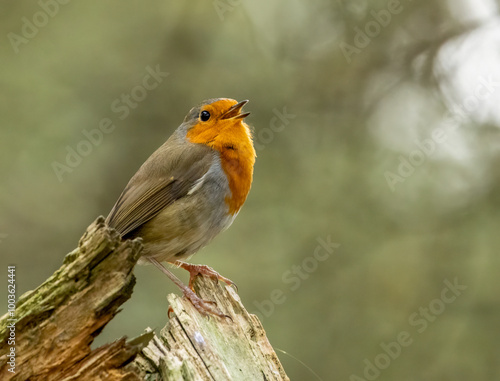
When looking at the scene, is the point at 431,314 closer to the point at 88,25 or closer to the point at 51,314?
the point at 51,314

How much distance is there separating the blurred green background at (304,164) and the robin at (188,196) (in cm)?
151

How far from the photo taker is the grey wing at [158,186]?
4691 mm

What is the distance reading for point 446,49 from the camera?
23.1ft

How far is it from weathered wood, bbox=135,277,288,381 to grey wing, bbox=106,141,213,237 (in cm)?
107

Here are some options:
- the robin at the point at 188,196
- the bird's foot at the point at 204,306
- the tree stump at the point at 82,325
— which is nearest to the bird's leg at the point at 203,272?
the robin at the point at 188,196

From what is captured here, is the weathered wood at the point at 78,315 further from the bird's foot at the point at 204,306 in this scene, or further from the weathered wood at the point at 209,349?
the bird's foot at the point at 204,306

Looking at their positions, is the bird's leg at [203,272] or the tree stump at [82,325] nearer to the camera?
the tree stump at [82,325]

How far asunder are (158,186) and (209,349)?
1.73 m

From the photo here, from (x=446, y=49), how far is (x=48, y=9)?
14.4 ft

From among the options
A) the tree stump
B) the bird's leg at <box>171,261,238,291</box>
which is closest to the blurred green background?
the bird's leg at <box>171,261,238,291</box>

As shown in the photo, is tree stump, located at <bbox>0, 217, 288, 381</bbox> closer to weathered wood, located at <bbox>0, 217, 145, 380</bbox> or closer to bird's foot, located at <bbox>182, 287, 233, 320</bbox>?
weathered wood, located at <bbox>0, 217, 145, 380</bbox>

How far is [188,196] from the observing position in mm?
4781

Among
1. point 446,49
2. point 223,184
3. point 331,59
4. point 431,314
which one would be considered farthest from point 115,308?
point 446,49

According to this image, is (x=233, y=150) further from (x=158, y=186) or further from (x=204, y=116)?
(x=158, y=186)
